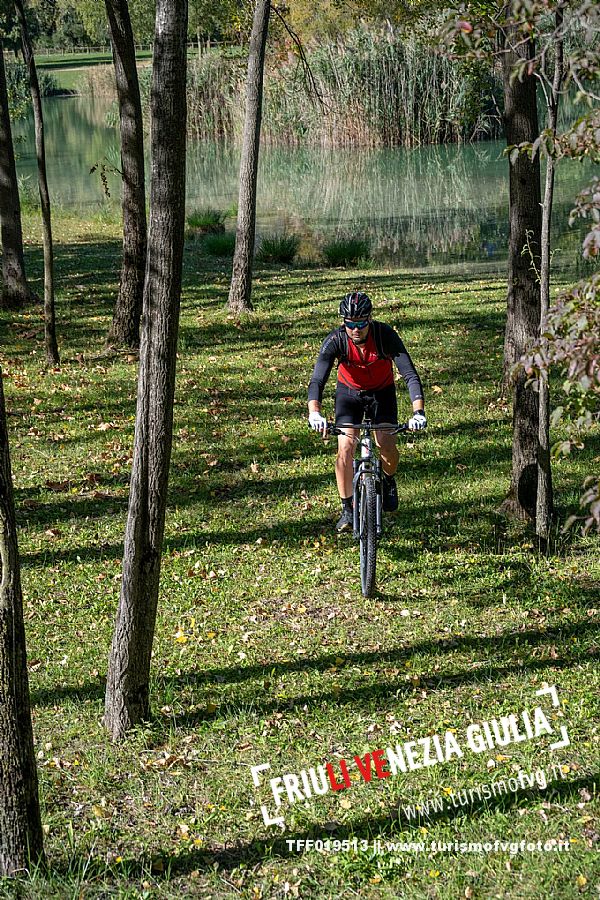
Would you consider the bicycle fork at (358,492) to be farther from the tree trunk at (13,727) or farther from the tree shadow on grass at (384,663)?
the tree trunk at (13,727)

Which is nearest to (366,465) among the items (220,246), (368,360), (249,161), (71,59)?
(368,360)

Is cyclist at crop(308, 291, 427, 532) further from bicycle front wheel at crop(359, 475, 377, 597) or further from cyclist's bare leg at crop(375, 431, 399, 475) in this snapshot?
bicycle front wheel at crop(359, 475, 377, 597)

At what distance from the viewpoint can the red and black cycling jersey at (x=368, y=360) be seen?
6914mm

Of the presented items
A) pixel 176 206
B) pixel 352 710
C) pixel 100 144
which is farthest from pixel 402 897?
pixel 100 144

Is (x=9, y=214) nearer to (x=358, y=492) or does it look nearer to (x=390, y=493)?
(x=390, y=493)

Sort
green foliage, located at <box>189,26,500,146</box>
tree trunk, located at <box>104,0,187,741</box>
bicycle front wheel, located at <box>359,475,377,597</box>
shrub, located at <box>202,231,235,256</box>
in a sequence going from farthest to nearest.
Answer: green foliage, located at <box>189,26,500,146</box> < shrub, located at <box>202,231,235,256</box> < bicycle front wheel, located at <box>359,475,377,597</box> < tree trunk, located at <box>104,0,187,741</box>

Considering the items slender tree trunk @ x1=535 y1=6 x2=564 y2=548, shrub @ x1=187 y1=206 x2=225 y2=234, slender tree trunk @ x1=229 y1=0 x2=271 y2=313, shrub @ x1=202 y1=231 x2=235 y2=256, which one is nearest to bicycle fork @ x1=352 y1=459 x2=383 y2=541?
slender tree trunk @ x1=535 y1=6 x2=564 y2=548

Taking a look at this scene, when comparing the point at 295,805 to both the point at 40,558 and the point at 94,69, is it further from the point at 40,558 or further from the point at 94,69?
the point at 94,69

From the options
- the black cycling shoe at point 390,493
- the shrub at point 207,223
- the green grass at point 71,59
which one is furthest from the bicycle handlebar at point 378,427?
the green grass at point 71,59

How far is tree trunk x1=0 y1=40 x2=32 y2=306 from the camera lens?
1458cm

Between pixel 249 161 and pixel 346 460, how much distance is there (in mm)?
9018

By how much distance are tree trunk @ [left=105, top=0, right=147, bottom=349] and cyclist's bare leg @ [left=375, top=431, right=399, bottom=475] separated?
6.26 m

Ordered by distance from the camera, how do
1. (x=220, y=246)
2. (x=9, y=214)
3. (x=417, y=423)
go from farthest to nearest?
(x=220, y=246) < (x=9, y=214) < (x=417, y=423)

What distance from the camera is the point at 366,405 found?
7.25 m
